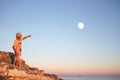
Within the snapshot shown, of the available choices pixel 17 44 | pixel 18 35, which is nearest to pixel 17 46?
pixel 17 44

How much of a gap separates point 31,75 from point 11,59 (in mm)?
4847

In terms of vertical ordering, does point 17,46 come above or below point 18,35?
below

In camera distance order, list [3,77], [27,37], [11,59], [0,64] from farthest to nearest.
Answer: [11,59] → [27,37] → [0,64] → [3,77]

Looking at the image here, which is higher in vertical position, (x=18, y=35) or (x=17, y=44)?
(x=18, y=35)

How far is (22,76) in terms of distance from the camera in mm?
15984

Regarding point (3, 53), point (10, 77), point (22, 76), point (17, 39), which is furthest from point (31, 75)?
point (3, 53)

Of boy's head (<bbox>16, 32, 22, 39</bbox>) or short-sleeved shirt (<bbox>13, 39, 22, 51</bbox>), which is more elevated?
boy's head (<bbox>16, 32, 22, 39</bbox>)

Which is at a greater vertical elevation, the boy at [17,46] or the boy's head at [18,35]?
the boy's head at [18,35]

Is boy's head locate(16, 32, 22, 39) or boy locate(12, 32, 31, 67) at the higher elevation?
boy's head locate(16, 32, 22, 39)

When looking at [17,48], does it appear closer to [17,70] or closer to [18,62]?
[18,62]

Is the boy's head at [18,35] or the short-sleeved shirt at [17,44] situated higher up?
the boy's head at [18,35]

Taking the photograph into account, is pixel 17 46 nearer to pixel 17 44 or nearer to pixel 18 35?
pixel 17 44

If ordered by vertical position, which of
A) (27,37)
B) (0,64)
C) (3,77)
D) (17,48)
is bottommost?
(3,77)

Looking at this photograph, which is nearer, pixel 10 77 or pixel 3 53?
pixel 10 77
